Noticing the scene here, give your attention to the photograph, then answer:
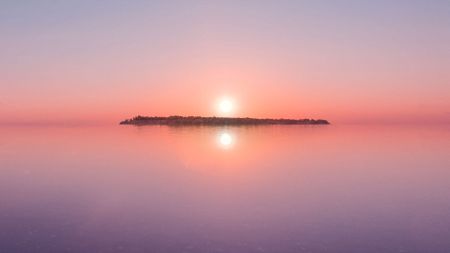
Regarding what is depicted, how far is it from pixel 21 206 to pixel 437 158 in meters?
55.6

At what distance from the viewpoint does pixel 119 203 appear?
28.8 metres

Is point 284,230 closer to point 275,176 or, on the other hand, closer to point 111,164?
point 275,176

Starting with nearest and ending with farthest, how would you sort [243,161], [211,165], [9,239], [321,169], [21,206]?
[9,239], [21,206], [321,169], [211,165], [243,161]

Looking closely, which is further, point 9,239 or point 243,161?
point 243,161

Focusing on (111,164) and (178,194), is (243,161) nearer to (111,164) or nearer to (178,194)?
(111,164)

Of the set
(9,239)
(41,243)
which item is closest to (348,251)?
(41,243)

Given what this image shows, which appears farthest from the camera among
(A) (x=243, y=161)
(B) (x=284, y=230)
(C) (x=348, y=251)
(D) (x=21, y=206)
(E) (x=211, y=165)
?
(A) (x=243, y=161)

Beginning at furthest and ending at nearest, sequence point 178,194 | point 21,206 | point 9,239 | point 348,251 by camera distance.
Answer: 1. point 178,194
2. point 21,206
3. point 9,239
4. point 348,251

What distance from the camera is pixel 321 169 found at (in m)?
47.2

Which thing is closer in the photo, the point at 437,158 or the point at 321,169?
the point at 321,169

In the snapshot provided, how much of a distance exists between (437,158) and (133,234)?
5350 cm

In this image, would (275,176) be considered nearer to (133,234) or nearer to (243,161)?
(243,161)

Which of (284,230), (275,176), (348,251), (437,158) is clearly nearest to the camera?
(348,251)

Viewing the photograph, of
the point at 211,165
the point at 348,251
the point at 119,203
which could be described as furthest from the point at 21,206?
the point at 211,165
